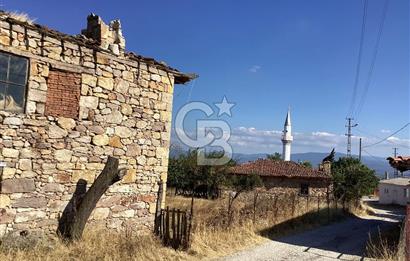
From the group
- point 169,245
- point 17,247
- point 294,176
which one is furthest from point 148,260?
point 294,176

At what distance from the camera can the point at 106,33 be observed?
10008mm

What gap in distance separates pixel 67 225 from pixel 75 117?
7.83 ft

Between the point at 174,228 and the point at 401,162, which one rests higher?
the point at 401,162

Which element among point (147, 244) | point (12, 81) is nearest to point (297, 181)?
point (147, 244)

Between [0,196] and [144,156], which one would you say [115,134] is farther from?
[0,196]

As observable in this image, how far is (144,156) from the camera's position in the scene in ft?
35.2

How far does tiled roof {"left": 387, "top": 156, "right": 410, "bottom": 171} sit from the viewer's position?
13.4 meters

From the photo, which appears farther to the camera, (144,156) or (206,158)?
(206,158)

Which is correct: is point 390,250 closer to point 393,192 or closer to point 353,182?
Result: point 353,182

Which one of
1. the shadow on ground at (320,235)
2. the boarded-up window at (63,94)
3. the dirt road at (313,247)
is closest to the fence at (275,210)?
the shadow on ground at (320,235)

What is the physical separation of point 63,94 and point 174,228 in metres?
4.12

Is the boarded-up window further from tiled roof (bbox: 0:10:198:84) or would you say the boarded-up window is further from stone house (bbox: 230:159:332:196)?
stone house (bbox: 230:159:332:196)

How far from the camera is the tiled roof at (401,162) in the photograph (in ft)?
44.0

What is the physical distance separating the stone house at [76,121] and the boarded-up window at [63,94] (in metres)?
0.02
